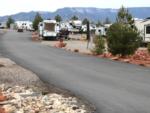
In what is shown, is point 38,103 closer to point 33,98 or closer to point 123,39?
point 33,98

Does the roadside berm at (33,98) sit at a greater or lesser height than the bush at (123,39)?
lesser

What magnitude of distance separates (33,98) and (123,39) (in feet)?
57.9

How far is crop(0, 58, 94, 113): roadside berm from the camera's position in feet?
38.8

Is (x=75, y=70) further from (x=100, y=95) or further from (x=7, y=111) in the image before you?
(x=7, y=111)

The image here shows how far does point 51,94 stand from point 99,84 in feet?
8.75

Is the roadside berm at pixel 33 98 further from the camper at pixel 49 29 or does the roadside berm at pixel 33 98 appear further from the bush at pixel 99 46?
the camper at pixel 49 29

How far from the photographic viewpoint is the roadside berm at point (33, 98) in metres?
11.8

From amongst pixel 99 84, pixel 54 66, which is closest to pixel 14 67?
pixel 54 66

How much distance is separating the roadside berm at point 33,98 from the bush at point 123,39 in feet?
39.4

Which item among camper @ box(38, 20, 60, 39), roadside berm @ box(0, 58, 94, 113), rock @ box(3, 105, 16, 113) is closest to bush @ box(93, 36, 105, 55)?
roadside berm @ box(0, 58, 94, 113)

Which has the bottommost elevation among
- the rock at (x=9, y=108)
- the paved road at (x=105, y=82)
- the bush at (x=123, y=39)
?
the paved road at (x=105, y=82)

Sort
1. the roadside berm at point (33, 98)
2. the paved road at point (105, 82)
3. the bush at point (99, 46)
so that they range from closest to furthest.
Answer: the roadside berm at point (33, 98), the paved road at point (105, 82), the bush at point (99, 46)

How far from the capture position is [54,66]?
24.5 meters

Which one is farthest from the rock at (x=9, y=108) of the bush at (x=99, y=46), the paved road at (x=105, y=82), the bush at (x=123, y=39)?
the bush at (x=99, y=46)
